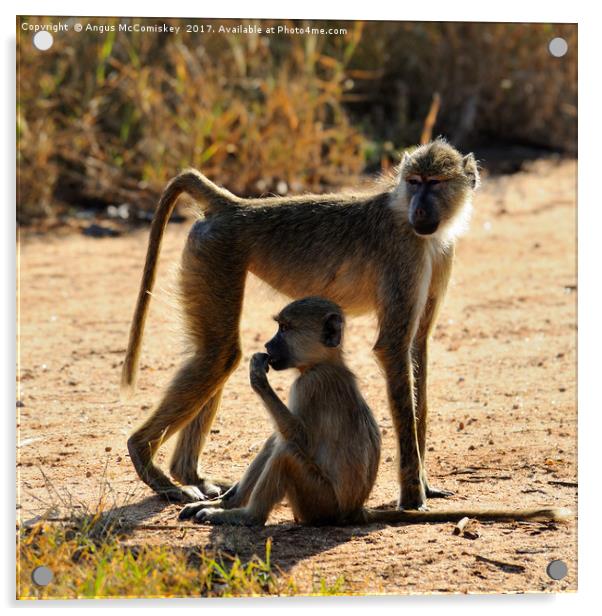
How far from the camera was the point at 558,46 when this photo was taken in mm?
5562

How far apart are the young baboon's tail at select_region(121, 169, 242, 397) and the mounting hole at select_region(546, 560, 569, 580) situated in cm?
208

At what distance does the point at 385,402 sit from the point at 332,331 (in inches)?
78.7

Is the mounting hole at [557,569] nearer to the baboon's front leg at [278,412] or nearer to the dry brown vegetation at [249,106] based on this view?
the baboon's front leg at [278,412]

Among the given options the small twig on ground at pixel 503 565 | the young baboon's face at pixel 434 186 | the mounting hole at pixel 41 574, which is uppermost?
the young baboon's face at pixel 434 186

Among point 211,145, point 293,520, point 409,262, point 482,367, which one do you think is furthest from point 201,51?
point 293,520

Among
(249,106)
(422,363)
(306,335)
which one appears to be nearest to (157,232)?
(306,335)

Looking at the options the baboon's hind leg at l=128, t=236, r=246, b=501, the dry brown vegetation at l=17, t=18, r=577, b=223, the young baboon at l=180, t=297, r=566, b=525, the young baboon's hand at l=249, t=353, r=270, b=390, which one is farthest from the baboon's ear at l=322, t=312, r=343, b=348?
the dry brown vegetation at l=17, t=18, r=577, b=223

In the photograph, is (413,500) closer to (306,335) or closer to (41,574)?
(306,335)

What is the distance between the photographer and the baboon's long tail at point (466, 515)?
16.7ft

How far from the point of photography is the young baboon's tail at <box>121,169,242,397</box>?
17.9 feet

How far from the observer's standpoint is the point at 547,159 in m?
10.4

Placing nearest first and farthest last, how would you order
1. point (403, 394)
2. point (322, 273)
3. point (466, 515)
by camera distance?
point (466, 515) → point (403, 394) → point (322, 273)

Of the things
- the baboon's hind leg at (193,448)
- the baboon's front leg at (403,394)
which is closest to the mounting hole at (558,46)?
the baboon's front leg at (403,394)

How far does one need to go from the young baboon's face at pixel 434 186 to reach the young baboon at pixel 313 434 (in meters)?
0.60
